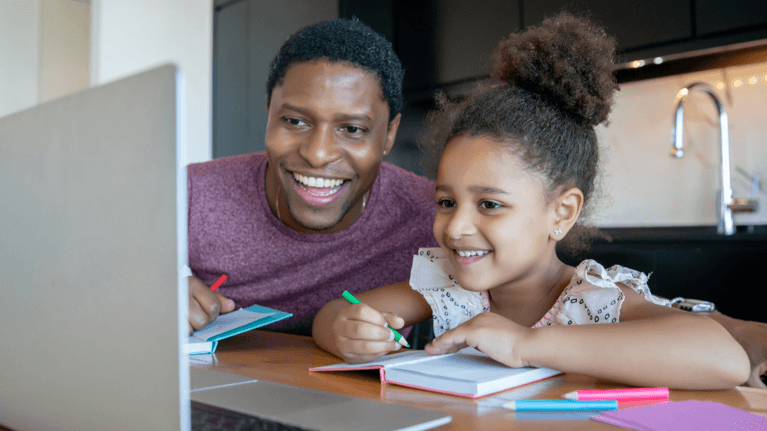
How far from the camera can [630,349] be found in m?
0.68

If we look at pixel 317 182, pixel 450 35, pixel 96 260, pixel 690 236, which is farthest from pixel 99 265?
pixel 450 35

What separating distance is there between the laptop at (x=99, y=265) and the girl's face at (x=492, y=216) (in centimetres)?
50

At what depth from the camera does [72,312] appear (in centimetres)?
40

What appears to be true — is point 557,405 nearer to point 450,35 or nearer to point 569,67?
point 569,67

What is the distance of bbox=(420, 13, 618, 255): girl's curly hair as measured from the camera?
1002mm

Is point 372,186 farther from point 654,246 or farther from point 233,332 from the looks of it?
point 654,246

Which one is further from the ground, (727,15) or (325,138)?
(727,15)

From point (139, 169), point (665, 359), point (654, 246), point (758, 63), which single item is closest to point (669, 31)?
point (758, 63)

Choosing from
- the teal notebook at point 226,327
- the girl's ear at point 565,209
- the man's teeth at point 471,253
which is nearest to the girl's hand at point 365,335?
the teal notebook at point 226,327

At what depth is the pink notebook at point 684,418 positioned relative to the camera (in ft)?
1.66

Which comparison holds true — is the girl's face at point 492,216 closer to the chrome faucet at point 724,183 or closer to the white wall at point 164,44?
the chrome faucet at point 724,183

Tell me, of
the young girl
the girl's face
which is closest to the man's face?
the young girl

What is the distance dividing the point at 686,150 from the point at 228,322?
6.77ft

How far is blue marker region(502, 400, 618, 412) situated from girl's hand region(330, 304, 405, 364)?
24 cm
